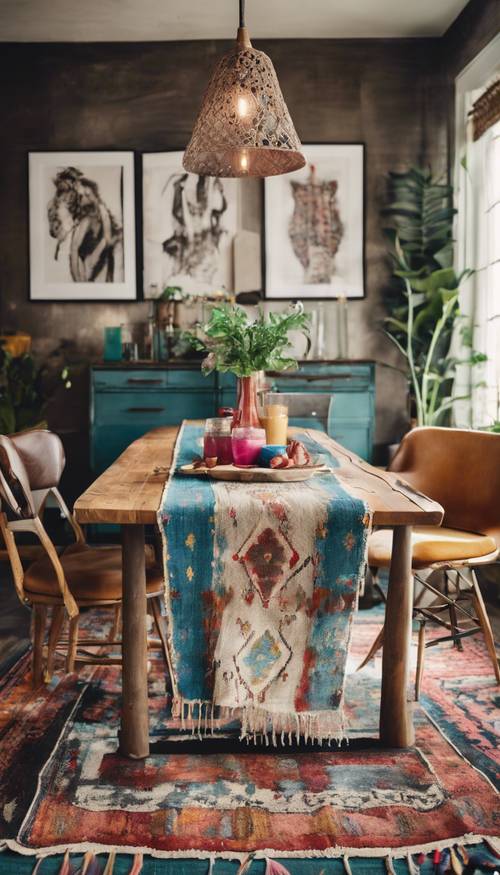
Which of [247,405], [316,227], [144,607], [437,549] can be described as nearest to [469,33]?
[316,227]

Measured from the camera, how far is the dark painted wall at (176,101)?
218 inches

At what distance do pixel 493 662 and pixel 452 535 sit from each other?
1.55 feet

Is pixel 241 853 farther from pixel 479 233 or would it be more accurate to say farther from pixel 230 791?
pixel 479 233

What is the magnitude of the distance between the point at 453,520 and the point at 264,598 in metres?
1.22

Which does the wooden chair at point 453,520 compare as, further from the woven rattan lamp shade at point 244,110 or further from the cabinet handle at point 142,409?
the cabinet handle at point 142,409

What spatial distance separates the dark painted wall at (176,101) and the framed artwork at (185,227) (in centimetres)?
28

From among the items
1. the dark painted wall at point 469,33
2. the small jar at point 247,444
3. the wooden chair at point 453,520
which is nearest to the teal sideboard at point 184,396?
the wooden chair at point 453,520

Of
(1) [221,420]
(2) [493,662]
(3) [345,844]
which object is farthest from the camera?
(2) [493,662]

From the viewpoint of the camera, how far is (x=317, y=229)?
5609mm

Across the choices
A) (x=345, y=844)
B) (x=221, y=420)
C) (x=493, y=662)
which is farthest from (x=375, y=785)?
(x=221, y=420)

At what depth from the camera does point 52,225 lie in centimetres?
559

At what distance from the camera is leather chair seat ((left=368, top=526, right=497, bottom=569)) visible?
266cm

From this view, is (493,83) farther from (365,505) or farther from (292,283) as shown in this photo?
(365,505)

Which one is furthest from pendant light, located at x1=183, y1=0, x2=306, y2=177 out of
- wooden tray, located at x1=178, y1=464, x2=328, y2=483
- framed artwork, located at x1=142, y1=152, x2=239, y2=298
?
framed artwork, located at x1=142, y1=152, x2=239, y2=298
